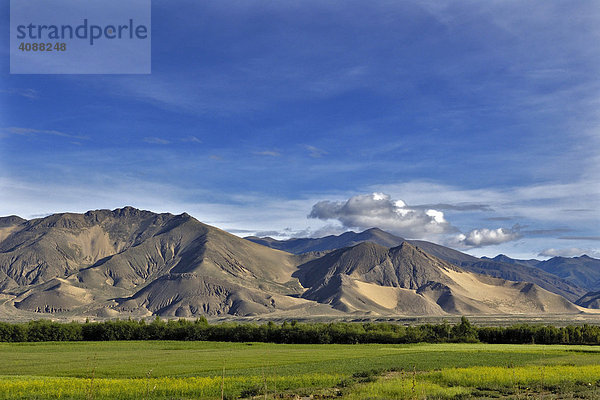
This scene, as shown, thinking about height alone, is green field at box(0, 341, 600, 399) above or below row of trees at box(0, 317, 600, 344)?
above

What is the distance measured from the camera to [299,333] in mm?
116375

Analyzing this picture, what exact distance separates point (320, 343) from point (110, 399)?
8013 cm

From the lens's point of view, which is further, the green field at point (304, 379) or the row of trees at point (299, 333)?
the row of trees at point (299, 333)

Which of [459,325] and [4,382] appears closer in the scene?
[4,382]

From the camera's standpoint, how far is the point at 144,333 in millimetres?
124812

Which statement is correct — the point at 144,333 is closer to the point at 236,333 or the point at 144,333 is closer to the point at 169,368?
the point at 236,333

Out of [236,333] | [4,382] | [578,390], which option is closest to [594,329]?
[236,333]

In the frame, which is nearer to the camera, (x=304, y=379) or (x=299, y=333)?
(x=304, y=379)

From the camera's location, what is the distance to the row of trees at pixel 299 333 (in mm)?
113562

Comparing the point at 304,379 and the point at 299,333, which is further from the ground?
the point at 304,379

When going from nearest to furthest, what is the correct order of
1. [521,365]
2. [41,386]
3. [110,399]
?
[110,399] < [41,386] < [521,365]

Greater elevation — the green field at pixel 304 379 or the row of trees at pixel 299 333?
the green field at pixel 304 379

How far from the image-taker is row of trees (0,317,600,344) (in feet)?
373

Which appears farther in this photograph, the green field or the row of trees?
the row of trees
